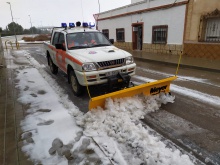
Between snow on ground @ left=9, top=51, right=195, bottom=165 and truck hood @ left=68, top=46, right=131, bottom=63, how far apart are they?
1.30m

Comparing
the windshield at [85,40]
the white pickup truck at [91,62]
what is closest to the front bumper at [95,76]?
the white pickup truck at [91,62]

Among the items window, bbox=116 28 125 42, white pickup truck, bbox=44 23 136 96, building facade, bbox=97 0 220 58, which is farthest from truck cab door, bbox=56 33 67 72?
window, bbox=116 28 125 42

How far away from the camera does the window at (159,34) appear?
45.8ft

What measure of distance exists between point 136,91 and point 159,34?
36.9ft

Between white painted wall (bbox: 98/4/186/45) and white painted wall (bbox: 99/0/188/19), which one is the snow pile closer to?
white painted wall (bbox: 98/4/186/45)

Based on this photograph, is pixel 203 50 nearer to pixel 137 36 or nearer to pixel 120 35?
pixel 137 36

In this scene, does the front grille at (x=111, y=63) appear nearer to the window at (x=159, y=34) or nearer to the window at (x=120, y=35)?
the window at (x=159, y=34)

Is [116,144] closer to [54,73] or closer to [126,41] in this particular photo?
[54,73]

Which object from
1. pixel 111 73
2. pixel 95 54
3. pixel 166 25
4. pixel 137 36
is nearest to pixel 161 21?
pixel 166 25

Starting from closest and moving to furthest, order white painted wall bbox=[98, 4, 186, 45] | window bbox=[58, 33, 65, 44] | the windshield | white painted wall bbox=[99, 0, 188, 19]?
1. the windshield
2. window bbox=[58, 33, 65, 44]
3. white painted wall bbox=[98, 4, 186, 45]
4. white painted wall bbox=[99, 0, 188, 19]

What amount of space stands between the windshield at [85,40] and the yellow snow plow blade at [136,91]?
2.44 metres

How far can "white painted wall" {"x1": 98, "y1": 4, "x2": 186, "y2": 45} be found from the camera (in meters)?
12.6

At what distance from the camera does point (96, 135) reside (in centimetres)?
355

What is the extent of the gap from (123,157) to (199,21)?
1134 centimetres
